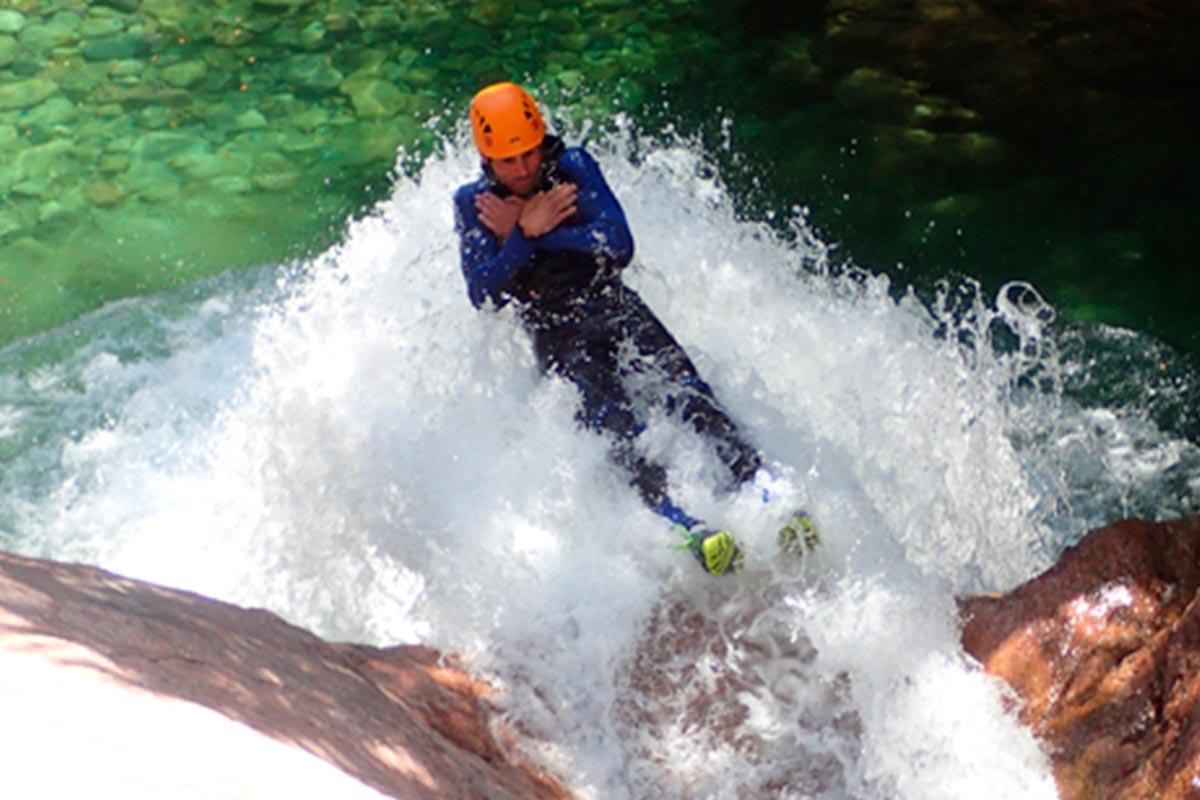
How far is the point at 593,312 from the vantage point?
509 centimetres

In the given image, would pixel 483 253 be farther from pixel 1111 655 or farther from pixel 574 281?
pixel 1111 655

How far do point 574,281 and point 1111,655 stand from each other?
2338 millimetres

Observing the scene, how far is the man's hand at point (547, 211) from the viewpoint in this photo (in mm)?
4949

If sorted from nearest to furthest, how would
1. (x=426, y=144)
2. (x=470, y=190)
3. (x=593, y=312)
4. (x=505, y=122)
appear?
(x=505, y=122)
(x=593, y=312)
(x=470, y=190)
(x=426, y=144)

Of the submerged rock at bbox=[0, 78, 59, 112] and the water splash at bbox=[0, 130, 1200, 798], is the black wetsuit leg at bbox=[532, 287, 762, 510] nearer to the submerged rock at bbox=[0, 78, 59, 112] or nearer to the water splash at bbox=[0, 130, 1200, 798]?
the water splash at bbox=[0, 130, 1200, 798]

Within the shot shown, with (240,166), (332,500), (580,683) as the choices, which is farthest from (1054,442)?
(240,166)

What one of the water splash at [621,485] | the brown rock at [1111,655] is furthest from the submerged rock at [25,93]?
the brown rock at [1111,655]

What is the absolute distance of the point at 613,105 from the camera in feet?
27.1

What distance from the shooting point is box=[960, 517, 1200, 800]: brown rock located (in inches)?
138

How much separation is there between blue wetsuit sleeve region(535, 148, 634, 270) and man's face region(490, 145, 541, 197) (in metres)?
0.19

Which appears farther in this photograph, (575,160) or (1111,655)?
(575,160)

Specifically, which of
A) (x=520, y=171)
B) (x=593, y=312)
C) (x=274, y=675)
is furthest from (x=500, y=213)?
(x=274, y=675)

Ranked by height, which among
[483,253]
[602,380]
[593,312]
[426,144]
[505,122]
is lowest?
[426,144]

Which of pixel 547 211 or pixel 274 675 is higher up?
pixel 547 211
